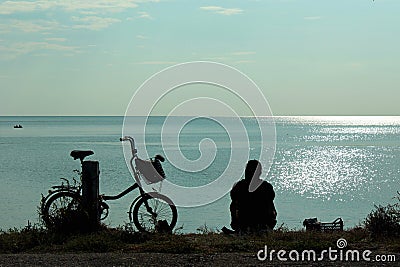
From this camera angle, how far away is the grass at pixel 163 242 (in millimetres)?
9594

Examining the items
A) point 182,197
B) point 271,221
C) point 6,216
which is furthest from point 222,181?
point 271,221

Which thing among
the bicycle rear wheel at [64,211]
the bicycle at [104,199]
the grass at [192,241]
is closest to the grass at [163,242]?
the grass at [192,241]

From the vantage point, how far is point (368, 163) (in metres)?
81.6

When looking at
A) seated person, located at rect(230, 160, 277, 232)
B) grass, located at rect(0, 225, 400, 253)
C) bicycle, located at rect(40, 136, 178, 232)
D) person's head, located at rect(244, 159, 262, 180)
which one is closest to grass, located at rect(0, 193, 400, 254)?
grass, located at rect(0, 225, 400, 253)

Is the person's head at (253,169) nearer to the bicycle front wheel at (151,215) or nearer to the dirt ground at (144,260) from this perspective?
the bicycle front wheel at (151,215)

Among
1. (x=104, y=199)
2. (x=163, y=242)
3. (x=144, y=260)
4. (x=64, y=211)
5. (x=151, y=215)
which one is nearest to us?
(x=144, y=260)

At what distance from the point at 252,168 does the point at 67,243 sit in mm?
3471

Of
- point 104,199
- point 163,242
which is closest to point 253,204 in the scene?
point 163,242

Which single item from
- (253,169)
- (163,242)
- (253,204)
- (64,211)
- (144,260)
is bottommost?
(144,260)

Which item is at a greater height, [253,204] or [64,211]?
[253,204]

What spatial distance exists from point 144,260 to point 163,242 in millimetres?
1225

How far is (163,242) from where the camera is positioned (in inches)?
391

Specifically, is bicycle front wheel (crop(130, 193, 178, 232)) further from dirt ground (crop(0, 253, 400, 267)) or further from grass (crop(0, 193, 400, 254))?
dirt ground (crop(0, 253, 400, 267))

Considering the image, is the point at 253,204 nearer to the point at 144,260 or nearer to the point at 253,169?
the point at 253,169
